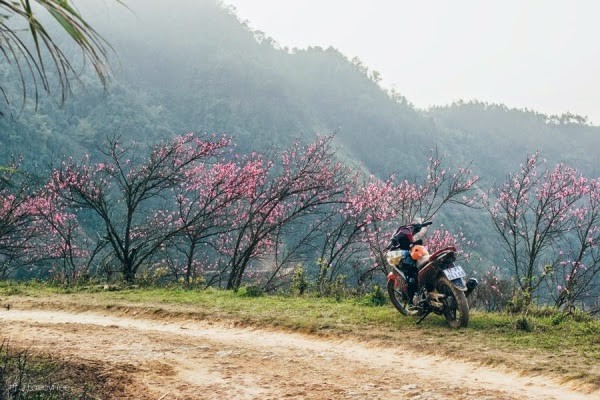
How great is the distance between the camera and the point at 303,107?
339 feet

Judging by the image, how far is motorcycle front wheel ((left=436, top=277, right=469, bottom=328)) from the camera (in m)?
8.12

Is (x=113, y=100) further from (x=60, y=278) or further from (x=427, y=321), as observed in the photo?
(x=427, y=321)

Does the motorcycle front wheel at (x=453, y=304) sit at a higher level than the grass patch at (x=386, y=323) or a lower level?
higher

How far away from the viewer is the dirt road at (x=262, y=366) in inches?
206

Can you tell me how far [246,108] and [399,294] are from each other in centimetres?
8116

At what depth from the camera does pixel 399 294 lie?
964cm

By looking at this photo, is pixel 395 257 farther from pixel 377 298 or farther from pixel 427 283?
pixel 377 298

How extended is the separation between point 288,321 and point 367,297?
2.76 meters

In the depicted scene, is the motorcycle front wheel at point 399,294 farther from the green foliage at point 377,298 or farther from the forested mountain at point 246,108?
the forested mountain at point 246,108

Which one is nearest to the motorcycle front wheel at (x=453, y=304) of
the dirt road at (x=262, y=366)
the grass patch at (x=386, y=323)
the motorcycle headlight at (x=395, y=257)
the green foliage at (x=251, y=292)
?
the grass patch at (x=386, y=323)

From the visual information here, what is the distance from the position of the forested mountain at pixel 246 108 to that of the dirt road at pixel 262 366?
52.2 m

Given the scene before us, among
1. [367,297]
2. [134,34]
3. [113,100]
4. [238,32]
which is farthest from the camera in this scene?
[238,32]

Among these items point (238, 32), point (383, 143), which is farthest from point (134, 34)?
point (383, 143)

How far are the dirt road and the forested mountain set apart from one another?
52.2 meters
